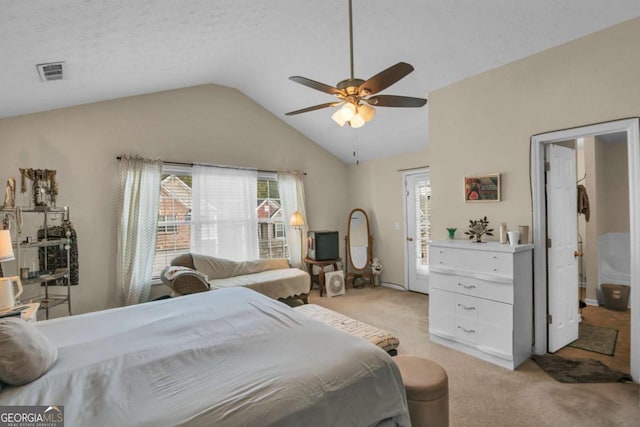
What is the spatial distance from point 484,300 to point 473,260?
37cm

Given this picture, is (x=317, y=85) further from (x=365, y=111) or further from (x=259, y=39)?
(x=259, y=39)

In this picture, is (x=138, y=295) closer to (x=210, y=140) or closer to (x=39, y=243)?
(x=39, y=243)

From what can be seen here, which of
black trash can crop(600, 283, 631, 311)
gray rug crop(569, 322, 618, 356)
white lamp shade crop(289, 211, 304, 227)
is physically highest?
white lamp shade crop(289, 211, 304, 227)

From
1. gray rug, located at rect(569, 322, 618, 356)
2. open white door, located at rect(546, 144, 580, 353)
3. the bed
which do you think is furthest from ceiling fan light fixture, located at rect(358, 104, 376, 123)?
gray rug, located at rect(569, 322, 618, 356)

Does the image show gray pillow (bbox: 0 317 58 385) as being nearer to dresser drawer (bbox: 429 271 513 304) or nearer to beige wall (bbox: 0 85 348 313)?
beige wall (bbox: 0 85 348 313)

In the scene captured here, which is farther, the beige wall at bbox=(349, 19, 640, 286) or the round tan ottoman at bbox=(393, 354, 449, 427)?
the beige wall at bbox=(349, 19, 640, 286)

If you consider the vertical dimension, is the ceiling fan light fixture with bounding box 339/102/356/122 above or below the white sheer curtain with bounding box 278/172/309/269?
above

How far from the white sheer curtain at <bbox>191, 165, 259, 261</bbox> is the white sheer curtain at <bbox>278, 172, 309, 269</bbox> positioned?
1.66 ft

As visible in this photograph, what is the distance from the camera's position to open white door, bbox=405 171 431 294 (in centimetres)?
505

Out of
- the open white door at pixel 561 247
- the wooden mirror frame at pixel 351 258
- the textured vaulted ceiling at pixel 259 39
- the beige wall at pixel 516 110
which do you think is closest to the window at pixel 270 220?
the wooden mirror frame at pixel 351 258

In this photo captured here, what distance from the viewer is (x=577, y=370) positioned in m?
2.57

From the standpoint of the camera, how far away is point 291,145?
5449mm

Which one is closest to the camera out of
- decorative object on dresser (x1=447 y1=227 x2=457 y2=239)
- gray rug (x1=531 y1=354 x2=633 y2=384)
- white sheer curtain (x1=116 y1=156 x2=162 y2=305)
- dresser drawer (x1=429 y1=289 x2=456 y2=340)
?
gray rug (x1=531 y1=354 x2=633 y2=384)

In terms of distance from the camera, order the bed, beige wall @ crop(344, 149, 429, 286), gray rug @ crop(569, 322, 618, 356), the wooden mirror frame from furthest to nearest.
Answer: the wooden mirror frame < beige wall @ crop(344, 149, 429, 286) < gray rug @ crop(569, 322, 618, 356) < the bed
